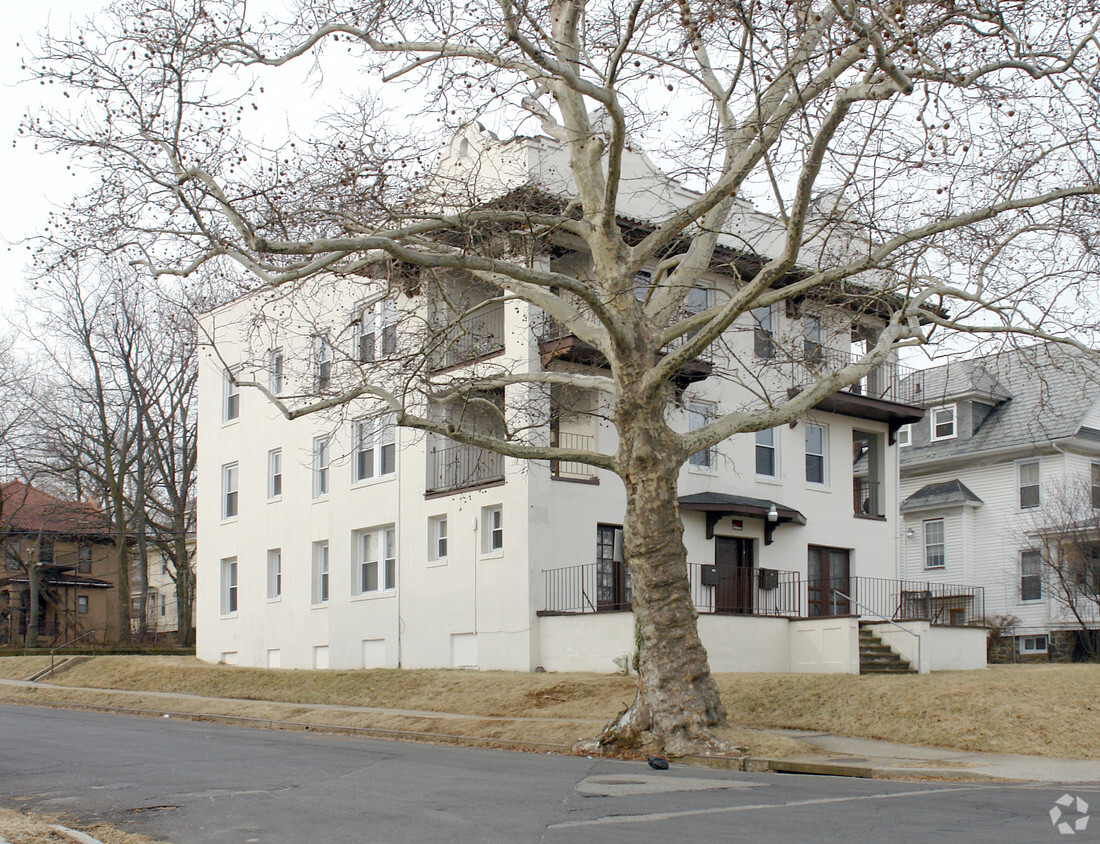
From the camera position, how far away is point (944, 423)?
42.0 m

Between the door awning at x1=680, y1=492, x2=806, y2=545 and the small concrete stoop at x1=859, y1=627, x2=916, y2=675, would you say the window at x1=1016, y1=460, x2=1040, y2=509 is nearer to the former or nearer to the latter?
the door awning at x1=680, y1=492, x2=806, y2=545

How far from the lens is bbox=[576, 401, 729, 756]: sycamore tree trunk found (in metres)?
13.3

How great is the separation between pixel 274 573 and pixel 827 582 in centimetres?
1498

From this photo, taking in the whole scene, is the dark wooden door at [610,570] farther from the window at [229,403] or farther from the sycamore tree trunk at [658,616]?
the window at [229,403]

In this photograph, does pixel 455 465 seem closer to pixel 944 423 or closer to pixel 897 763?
pixel 897 763

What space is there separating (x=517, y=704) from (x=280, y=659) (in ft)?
45.2

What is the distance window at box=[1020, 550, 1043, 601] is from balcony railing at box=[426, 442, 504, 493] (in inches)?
811

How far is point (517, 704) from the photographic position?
19031mm

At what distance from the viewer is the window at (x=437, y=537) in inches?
1029

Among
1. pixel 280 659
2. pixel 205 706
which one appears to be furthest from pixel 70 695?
pixel 280 659

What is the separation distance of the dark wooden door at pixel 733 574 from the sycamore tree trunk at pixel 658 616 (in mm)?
12598

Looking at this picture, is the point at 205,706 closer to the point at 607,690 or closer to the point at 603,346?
the point at 607,690

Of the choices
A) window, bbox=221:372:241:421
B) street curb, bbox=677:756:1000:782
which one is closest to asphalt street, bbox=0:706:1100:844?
street curb, bbox=677:756:1000:782

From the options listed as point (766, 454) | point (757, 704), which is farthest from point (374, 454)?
point (757, 704)
